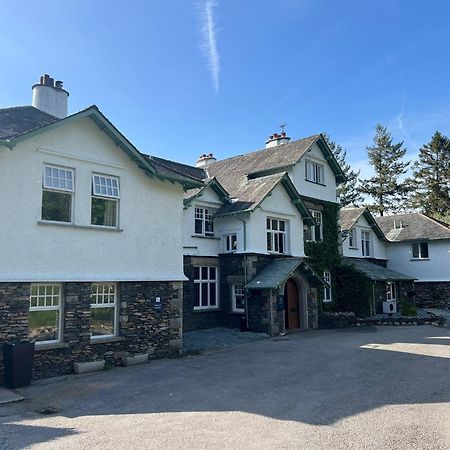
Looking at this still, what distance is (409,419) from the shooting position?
7707mm

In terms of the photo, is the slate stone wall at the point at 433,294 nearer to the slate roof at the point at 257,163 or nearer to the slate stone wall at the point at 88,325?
the slate roof at the point at 257,163

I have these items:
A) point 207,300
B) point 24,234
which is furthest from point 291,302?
point 24,234

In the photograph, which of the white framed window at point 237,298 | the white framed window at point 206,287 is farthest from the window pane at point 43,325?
the white framed window at point 237,298

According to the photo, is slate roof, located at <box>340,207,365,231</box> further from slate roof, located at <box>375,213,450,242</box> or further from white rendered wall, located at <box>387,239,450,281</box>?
white rendered wall, located at <box>387,239,450,281</box>

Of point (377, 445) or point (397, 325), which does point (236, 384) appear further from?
point (397, 325)

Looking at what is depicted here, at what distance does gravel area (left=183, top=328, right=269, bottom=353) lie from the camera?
17.0m

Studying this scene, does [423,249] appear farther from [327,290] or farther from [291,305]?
[291,305]

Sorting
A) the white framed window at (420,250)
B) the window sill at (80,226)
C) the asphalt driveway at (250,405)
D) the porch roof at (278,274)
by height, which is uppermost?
the white framed window at (420,250)

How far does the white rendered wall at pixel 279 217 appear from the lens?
70.1ft

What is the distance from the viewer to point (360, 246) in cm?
3247

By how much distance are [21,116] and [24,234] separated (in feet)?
14.6

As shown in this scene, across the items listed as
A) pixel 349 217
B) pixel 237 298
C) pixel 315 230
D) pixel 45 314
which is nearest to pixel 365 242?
pixel 349 217

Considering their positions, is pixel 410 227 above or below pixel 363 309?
above

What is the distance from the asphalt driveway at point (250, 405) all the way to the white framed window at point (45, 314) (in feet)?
4.32
